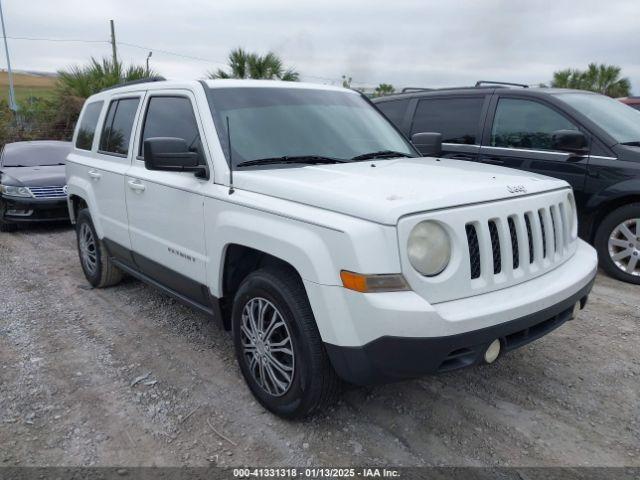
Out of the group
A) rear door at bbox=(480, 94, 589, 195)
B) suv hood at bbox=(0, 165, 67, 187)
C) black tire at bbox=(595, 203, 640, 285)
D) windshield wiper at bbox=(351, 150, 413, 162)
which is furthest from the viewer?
suv hood at bbox=(0, 165, 67, 187)

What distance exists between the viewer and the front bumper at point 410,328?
2.36 meters

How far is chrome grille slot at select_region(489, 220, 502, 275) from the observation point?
105 inches

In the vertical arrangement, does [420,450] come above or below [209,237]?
below

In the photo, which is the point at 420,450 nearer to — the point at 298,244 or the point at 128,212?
the point at 298,244

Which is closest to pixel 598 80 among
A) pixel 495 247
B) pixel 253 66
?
pixel 253 66

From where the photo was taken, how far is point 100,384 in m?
3.50

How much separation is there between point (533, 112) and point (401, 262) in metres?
4.15

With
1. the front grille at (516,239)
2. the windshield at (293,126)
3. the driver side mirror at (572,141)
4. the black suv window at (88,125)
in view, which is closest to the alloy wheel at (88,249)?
the black suv window at (88,125)

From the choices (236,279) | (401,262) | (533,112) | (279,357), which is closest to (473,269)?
(401,262)

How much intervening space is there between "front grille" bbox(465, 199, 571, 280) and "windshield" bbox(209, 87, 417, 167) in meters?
1.21

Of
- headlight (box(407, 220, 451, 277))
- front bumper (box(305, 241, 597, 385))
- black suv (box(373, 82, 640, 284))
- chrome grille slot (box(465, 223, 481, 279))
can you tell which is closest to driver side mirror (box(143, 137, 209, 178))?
front bumper (box(305, 241, 597, 385))

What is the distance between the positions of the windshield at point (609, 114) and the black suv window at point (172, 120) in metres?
3.99

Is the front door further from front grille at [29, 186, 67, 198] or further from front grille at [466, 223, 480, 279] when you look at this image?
front grille at [29, 186, 67, 198]

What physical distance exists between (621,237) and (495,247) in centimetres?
329
